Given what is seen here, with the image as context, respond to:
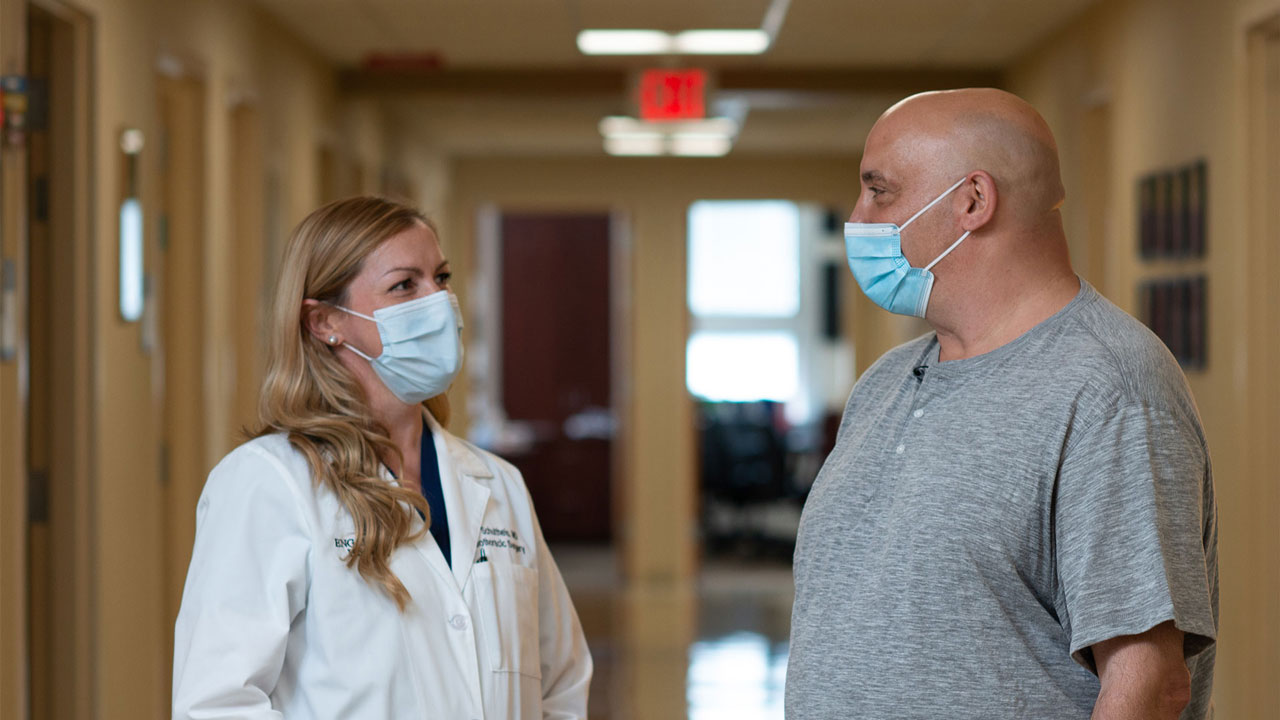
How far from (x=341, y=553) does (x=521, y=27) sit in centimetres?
455

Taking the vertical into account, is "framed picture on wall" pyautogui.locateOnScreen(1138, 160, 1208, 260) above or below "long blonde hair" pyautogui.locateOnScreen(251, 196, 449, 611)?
above

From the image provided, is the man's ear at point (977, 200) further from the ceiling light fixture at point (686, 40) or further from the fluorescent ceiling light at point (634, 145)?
the fluorescent ceiling light at point (634, 145)

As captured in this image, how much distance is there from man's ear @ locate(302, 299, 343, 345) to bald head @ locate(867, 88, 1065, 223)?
85 centimetres

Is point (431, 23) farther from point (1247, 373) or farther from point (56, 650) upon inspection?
point (1247, 373)

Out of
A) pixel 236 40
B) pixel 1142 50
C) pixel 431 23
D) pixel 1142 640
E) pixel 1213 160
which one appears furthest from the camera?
pixel 431 23

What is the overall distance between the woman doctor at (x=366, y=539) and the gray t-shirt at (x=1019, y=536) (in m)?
0.45

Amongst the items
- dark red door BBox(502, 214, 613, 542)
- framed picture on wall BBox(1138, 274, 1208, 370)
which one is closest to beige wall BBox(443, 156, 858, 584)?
dark red door BBox(502, 214, 613, 542)

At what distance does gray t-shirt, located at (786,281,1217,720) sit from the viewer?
1.39 meters

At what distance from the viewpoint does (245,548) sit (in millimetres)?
1641

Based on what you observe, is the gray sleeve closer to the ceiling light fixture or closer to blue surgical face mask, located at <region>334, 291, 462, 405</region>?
blue surgical face mask, located at <region>334, 291, 462, 405</region>

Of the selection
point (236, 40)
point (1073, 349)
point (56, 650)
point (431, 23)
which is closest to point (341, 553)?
point (1073, 349)

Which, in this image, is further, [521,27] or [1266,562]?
[521,27]

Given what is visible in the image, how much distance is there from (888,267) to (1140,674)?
60 cm

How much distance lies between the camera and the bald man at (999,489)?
1393 mm
